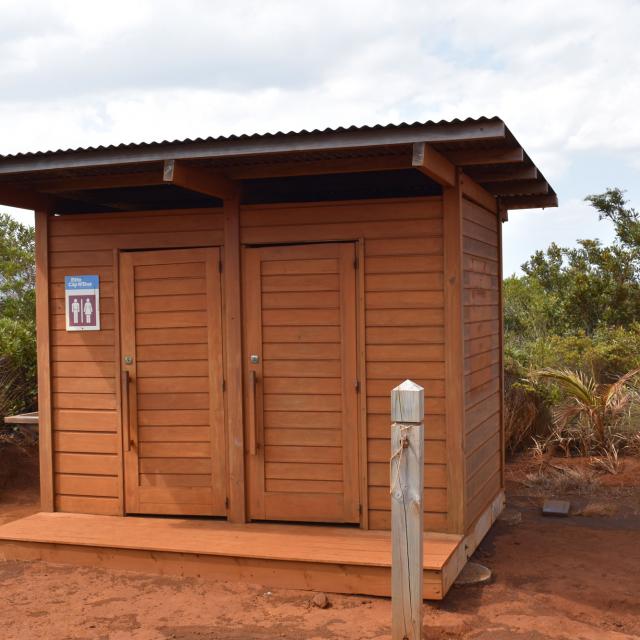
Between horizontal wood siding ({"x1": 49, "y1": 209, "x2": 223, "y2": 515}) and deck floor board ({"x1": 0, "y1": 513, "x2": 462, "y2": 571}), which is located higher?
horizontal wood siding ({"x1": 49, "y1": 209, "x2": 223, "y2": 515})

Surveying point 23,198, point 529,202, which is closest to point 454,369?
point 529,202

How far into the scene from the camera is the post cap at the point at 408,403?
4262 mm

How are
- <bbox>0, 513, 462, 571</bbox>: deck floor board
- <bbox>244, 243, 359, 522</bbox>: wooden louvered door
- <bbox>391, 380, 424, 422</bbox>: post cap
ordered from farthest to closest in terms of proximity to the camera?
<bbox>244, 243, 359, 522</bbox>: wooden louvered door, <bbox>0, 513, 462, 571</bbox>: deck floor board, <bbox>391, 380, 424, 422</bbox>: post cap

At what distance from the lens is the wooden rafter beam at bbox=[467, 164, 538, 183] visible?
6.36m

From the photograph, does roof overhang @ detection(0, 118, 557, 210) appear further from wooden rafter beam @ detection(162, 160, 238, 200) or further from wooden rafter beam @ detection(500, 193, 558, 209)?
wooden rafter beam @ detection(500, 193, 558, 209)

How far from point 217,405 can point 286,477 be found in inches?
29.5

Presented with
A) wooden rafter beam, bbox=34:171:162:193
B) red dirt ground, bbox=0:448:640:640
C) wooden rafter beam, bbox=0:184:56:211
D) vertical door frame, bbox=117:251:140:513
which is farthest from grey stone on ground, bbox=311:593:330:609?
wooden rafter beam, bbox=0:184:56:211

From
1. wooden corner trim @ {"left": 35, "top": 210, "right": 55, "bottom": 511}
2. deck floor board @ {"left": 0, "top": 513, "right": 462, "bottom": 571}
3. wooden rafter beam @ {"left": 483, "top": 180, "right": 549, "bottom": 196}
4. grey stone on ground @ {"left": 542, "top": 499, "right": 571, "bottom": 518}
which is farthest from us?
grey stone on ground @ {"left": 542, "top": 499, "right": 571, "bottom": 518}

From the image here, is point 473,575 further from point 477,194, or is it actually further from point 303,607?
point 477,194

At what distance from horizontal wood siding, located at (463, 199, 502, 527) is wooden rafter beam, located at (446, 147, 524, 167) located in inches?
20.9

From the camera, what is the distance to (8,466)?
30.7 ft

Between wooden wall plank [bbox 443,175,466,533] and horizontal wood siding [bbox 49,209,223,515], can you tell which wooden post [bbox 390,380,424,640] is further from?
horizontal wood siding [bbox 49,209,223,515]

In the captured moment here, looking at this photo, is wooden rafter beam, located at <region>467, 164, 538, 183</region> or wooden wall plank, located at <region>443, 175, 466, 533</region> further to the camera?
wooden rafter beam, located at <region>467, 164, 538, 183</region>

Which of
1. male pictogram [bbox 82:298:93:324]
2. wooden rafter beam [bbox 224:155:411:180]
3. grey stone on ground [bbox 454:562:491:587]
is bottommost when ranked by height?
grey stone on ground [bbox 454:562:491:587]
